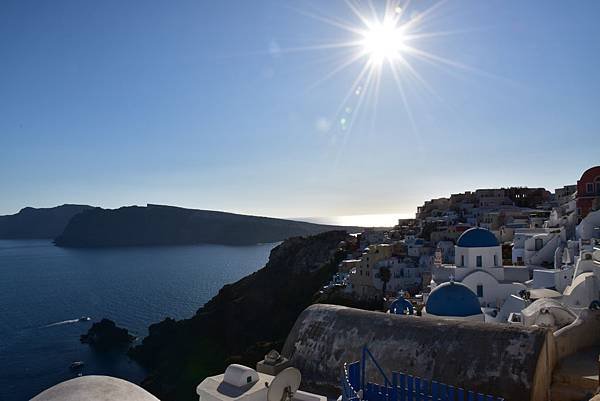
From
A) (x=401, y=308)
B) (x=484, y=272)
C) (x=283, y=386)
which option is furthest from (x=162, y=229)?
(x=283, y=386)

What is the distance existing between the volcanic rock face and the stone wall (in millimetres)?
42770

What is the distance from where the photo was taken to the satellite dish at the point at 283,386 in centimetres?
832

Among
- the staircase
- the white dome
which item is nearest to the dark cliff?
the staircase

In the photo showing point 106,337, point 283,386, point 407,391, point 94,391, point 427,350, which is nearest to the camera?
point 94,391

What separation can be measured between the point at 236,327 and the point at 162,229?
153 metres

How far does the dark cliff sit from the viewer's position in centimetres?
18738

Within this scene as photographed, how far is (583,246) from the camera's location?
24.7m

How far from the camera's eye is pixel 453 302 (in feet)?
56.5

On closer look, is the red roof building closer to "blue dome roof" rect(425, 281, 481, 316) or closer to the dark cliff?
"blue dome roof" rect(425, 281, 481, 316)

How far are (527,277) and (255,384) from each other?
72.5 ft

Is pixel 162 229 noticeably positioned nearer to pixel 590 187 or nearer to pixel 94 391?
pixel 590 187

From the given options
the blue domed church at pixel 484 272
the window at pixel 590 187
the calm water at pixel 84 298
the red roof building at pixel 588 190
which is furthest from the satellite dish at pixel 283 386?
the calm water at pixel 84 298

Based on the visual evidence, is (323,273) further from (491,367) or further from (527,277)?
(491,367)

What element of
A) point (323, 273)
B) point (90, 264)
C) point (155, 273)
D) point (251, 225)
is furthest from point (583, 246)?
point (251, 225)
